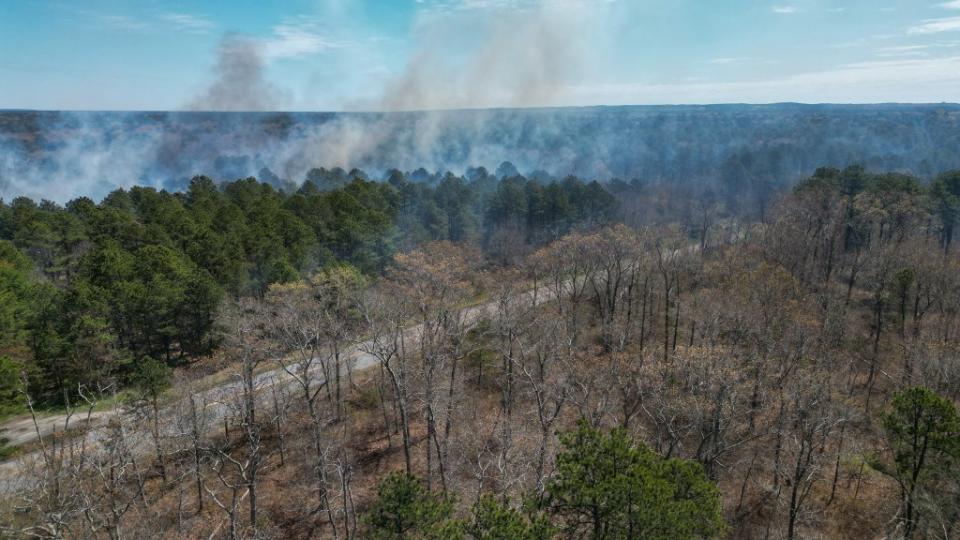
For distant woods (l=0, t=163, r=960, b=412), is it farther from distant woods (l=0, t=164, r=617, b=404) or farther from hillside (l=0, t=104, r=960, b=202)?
hillside (l=0, t=104, r=960, b=202)

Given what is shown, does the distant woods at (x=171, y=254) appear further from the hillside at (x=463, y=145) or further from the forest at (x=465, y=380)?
the hillside at (x=463, y=145)

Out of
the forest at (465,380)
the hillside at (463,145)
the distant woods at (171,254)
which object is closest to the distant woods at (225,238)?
the distant woods at (171,254)

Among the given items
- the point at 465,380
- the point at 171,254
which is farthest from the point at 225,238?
the point at 465,380

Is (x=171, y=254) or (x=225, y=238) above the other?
(x=225, y=238)

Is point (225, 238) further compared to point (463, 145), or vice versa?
point (463, 145)

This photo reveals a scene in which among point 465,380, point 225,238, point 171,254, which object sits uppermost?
point 225,238

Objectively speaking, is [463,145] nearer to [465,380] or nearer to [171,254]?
[171,254]

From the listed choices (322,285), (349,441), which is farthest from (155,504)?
(322,285)

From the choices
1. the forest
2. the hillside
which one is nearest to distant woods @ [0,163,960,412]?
the forest
